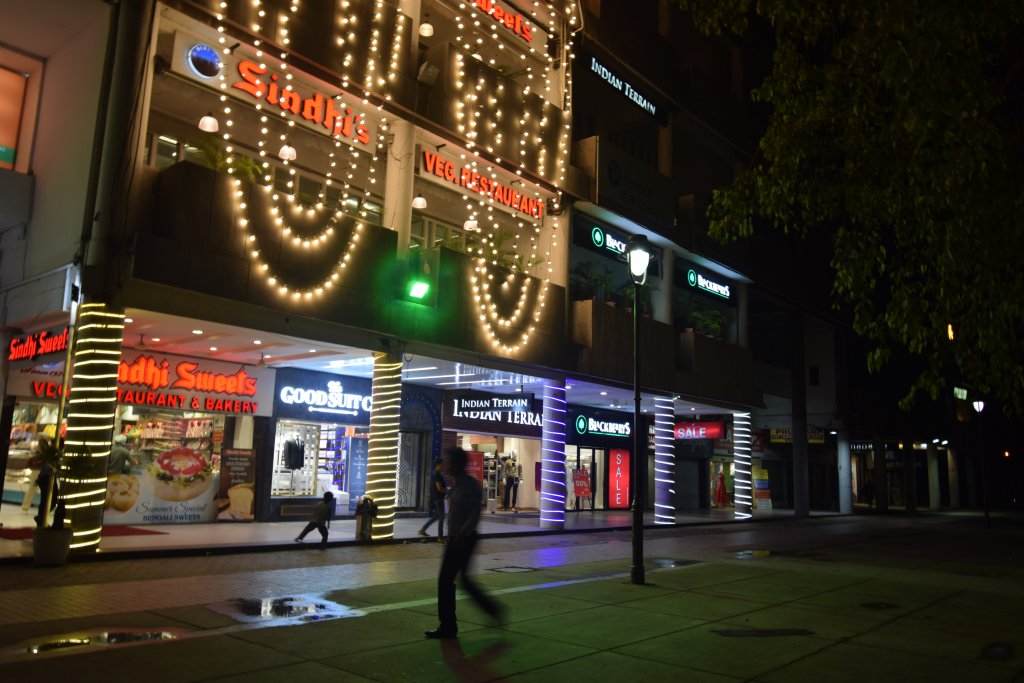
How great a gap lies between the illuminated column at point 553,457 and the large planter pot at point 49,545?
12605 mm

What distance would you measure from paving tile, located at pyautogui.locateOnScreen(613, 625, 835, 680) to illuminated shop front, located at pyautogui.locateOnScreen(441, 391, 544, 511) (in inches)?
626

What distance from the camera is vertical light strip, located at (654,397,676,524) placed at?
83.0 feet

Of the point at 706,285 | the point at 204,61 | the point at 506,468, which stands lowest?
the point at 506,468

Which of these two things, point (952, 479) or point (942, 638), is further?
point (952, 479)

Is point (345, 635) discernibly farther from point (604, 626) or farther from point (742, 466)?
point (742, 466)

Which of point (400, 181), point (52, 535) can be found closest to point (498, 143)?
point (400, 181)

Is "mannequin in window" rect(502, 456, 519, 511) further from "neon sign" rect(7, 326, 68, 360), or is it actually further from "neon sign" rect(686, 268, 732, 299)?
"neon sign" rect(7, 326, 68, 360)

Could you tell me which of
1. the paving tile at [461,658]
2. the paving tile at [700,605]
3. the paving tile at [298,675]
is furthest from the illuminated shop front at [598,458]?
the paving tile at [298,675]

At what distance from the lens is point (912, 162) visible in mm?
9281

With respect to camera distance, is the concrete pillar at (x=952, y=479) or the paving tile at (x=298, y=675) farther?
the concrete pillar at (x=952, y=479)

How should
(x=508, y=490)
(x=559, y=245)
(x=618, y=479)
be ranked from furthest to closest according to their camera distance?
(x=618, y=479)
(x=508, y=490)
(x=559, y=245)

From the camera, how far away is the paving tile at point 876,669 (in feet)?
21.6

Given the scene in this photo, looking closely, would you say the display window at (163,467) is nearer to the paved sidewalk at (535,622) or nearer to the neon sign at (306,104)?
the paved sidewalk at (535,622)

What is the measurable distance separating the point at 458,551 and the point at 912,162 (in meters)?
6.99
